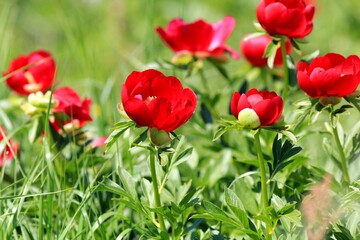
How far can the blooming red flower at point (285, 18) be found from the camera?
4.97 feet

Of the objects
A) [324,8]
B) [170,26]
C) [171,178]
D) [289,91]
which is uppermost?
[170,26]

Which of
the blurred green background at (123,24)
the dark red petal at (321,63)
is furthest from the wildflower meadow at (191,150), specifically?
the blurred green background at (123,24)

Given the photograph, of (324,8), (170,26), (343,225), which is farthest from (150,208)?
(324,8)

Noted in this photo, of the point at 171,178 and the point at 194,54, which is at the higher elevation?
the point at 194,54

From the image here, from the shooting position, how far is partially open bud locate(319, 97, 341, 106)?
1.33 meters

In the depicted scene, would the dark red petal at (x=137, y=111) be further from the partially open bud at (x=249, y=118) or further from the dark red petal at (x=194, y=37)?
the dark red petal at (x=194, y=37)

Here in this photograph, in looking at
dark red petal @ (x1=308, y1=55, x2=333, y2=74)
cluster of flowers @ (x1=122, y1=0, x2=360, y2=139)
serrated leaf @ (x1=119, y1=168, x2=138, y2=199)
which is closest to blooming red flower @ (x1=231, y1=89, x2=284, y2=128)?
cluster of flowers @ (x1=122, y1=0, x2=360, y2=139)

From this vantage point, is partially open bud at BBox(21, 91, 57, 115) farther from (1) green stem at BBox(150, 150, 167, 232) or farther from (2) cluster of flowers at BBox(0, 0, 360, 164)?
(1) green stem at BBox(150, 150, 167, 232)

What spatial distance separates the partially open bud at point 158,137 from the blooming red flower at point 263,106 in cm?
12

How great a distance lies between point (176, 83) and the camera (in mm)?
1330

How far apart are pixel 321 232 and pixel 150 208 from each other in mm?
282

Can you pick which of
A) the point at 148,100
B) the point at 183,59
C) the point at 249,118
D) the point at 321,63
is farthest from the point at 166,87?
the point at 183,59

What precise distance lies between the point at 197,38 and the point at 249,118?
0.66m

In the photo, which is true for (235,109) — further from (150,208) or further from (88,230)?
(88,230)
